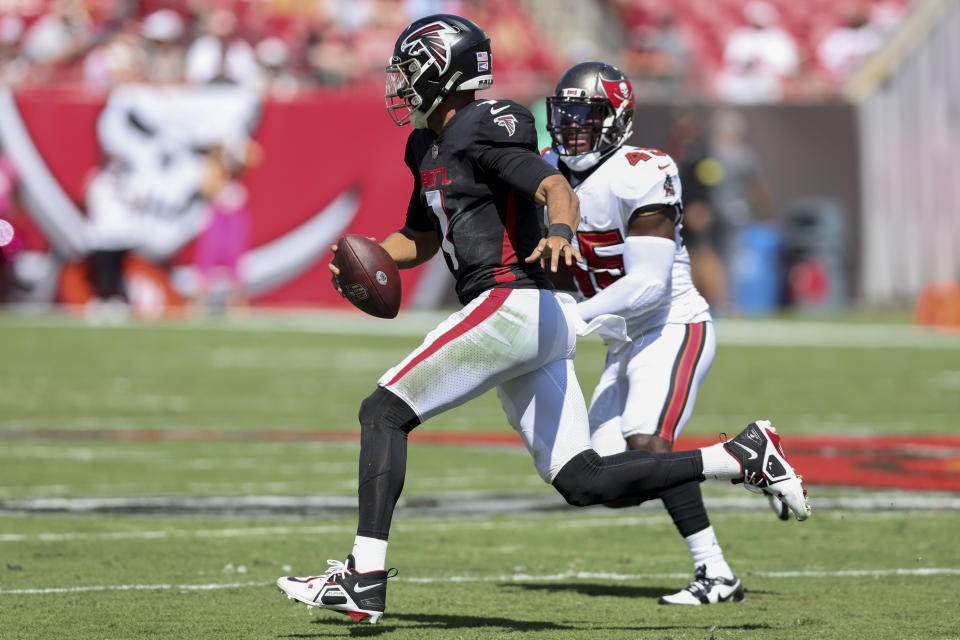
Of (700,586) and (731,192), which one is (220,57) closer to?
(731,192)

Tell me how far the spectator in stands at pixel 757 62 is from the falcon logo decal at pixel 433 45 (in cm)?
1669

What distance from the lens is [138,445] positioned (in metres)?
9.77

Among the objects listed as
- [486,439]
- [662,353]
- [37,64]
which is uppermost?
[37,64]

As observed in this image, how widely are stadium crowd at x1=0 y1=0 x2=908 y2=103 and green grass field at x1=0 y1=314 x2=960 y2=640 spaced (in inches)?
333

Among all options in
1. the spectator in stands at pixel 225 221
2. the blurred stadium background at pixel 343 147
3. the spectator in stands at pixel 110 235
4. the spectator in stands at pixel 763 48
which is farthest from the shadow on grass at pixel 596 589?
the spectator in stands at pixel 763 48

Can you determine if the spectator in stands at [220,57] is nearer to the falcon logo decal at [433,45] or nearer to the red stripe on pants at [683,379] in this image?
the red stripe on pants at [683,379]

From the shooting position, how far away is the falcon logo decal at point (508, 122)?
500 centimetres

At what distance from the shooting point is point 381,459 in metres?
4.95

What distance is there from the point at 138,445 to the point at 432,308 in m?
11.1

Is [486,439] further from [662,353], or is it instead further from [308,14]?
[308,14]

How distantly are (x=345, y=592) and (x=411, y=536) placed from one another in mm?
2060

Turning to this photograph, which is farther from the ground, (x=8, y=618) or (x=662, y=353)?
(x=662, y=353)

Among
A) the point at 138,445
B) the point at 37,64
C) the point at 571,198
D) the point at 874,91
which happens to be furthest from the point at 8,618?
the point at 874,91

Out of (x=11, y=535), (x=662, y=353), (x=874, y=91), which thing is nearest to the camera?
(x=662, y=353)
